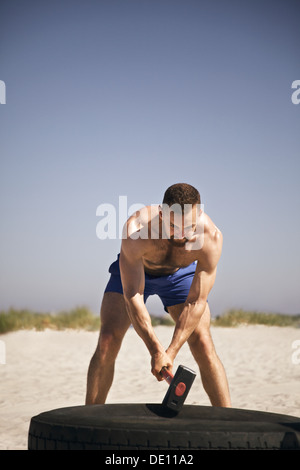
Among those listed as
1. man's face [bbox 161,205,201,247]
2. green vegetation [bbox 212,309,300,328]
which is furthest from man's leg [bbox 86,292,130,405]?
green vegetation [bbox 212,309,300,328]

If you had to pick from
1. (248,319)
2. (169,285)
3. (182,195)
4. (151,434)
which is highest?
(182,195)

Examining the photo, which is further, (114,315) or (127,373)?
(127,373)

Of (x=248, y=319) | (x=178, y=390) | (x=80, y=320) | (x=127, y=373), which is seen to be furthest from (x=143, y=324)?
(x=248, y=319)

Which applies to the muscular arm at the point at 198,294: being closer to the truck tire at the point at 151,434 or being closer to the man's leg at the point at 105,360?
the man's leg at the point at 105,360

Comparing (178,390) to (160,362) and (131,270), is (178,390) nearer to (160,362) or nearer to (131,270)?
(160,362)

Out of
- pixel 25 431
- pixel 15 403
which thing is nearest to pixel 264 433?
pixel 25 431

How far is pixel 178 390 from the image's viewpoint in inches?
109

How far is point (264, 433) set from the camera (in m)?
2.22

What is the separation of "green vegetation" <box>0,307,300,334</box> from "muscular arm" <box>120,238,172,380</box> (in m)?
9.26

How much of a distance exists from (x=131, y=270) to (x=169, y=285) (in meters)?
0.48

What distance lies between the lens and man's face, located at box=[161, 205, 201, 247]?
3.01 m

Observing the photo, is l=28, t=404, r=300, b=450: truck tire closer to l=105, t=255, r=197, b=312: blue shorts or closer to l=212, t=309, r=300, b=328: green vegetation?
l=105, t=255, r=197, b=312: blue shorts
